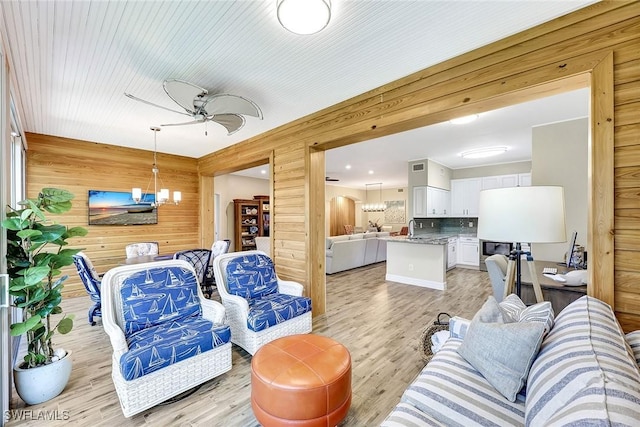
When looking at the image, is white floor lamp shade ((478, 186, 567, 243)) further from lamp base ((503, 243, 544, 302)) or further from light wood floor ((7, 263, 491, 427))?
light wood floor ((7, 263, 491, 427))

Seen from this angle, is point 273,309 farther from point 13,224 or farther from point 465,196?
point 465,196

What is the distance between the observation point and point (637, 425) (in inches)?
26.3

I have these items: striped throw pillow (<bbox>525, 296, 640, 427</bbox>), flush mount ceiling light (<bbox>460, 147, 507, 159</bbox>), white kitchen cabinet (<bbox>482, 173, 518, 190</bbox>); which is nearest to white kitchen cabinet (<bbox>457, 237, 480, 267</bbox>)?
white kitchen cabinet (<bbox>482, 173, 518, 190</bbox>)

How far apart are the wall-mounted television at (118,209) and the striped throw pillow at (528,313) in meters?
6.01

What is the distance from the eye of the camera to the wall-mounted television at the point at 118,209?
4910 mm

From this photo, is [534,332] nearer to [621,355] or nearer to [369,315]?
[621,355]

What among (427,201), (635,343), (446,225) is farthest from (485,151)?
(635,343)

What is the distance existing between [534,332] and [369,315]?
265 cm

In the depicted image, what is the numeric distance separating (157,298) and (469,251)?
7.05 m

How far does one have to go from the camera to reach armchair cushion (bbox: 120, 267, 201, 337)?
225 cm

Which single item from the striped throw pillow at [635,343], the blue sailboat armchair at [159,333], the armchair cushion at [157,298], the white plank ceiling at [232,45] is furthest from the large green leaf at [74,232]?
the striped throw pillow at [635,343]

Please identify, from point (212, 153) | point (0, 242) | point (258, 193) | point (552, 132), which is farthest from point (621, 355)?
point (258, 193)

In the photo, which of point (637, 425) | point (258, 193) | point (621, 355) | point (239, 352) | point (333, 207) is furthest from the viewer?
point (333, 207)

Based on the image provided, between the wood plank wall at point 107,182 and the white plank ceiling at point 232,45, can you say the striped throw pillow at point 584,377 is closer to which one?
the white plank ceiling at point 232,45
